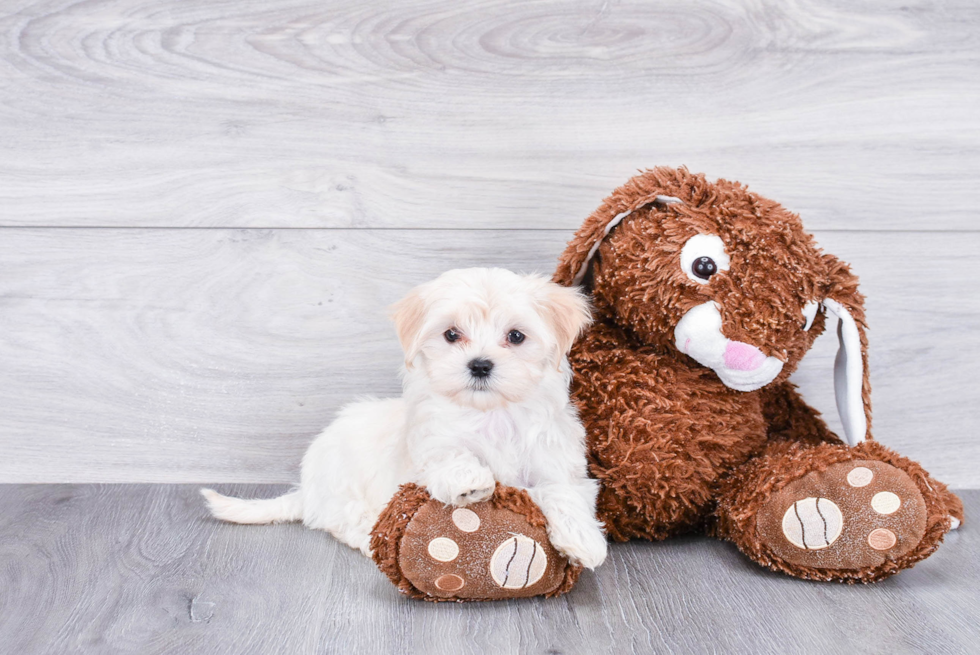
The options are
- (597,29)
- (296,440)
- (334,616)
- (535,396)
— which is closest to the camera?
(334,616)

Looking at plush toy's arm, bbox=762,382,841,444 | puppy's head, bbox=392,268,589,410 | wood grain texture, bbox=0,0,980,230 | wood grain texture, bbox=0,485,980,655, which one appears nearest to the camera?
wood grain texture, bbox=0,485,980,655

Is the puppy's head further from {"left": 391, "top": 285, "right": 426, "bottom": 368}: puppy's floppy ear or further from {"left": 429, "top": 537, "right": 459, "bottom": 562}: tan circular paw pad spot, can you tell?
{"left": 429, "top": 537, "right": 459, "bottom": 562}: tan circular paw pad spot

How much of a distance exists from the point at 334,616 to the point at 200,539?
428mm

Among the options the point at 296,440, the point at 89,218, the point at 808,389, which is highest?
the point at 89,218

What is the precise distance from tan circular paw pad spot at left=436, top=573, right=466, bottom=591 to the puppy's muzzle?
280 mm

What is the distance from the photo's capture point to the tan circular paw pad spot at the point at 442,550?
109cm

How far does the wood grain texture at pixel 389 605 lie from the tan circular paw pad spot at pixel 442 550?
0.08m

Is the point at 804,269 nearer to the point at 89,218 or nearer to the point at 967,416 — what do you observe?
the point at 967,416

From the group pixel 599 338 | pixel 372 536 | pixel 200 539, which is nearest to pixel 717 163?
pixel 599 338

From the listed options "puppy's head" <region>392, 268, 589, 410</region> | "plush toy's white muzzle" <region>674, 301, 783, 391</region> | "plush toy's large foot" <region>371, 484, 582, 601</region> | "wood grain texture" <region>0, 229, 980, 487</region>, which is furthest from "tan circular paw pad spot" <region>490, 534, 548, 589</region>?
"wood grain texture" <region>0, 229, 980, 487</region>

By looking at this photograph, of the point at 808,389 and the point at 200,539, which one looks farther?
the point at 808,389

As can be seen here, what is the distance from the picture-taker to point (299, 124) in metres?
1.61

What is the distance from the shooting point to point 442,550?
43.1 inches

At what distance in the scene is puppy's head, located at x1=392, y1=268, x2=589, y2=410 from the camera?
1.13 metres
